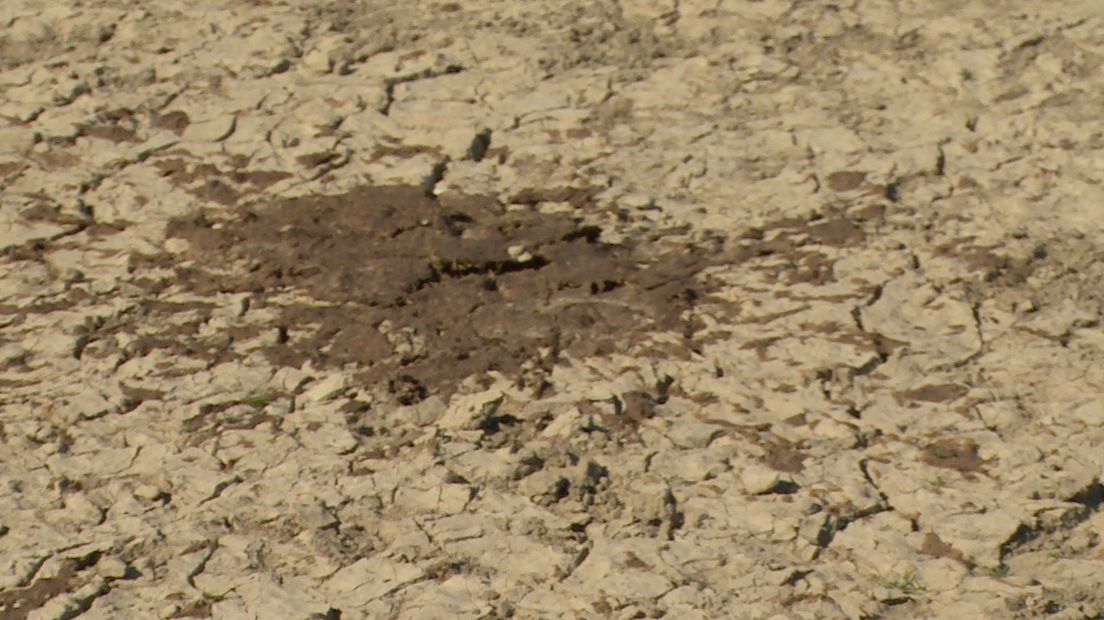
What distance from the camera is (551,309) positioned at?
2924 millimetres

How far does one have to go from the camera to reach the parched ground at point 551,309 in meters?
2.41

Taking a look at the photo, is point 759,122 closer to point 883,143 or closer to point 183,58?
point 883,143

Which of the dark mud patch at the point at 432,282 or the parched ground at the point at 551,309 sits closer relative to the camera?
the parched ground at the point at 551,309

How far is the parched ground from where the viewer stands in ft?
7.92

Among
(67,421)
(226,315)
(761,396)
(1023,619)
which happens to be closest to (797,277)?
(761,396)

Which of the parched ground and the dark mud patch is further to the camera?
the dark mud patch

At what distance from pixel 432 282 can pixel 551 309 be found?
0.25m

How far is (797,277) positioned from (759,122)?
535mm

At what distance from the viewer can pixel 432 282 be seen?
3004 mm

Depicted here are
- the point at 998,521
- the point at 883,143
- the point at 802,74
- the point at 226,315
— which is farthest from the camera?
the point at 802,74

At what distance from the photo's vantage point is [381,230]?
10.2 ft

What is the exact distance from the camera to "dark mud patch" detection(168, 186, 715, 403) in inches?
111

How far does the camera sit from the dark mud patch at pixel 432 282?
2832mm

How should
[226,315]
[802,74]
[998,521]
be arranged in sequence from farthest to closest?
[802,74] < [226,315] < [998,521]
